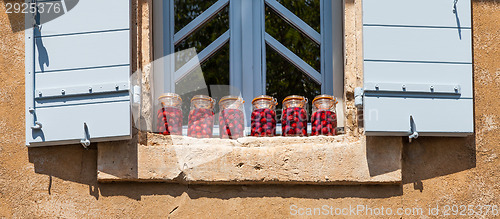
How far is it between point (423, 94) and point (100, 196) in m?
1.58

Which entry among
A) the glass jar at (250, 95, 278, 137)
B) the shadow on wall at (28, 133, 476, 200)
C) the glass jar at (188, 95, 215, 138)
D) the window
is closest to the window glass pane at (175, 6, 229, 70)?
the window

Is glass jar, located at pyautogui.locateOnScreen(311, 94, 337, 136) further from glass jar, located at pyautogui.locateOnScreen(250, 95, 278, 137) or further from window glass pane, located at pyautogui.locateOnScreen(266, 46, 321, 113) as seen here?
window glass pane, located at pyautogui.locateOnScreen(266, 46, 321, 113)

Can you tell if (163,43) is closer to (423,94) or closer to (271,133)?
(271,133)

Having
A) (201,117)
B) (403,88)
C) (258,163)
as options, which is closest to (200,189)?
(258,163)

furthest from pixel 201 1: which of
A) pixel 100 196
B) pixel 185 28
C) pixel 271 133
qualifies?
pixel 100 196

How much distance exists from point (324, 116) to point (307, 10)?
2.40ft

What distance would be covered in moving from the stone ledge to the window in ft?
1.84

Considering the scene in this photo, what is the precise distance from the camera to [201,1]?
481 cm

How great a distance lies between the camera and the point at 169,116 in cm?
434

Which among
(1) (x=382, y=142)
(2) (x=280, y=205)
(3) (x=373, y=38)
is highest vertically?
(3) (x=373, y=38)

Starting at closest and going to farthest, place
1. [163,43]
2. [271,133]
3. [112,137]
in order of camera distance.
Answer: [112,137] < [271,133] < [163,43]

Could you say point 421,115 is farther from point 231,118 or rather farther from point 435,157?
point 231,118

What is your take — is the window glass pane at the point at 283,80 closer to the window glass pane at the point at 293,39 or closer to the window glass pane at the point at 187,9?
the window glass pane at the point at 293,39

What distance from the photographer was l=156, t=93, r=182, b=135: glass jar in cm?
432
